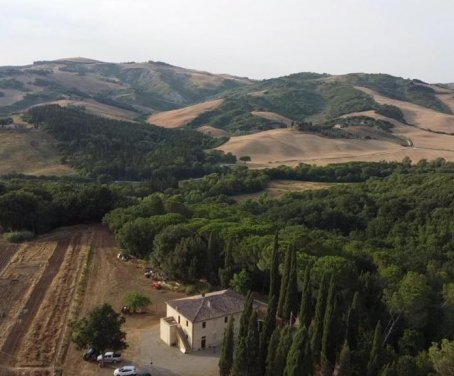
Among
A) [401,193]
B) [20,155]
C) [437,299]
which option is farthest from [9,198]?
[20,155]

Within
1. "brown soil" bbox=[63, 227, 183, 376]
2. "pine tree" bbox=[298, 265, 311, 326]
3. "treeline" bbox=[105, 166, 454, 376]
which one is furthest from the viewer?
"pine tree" bbox=[298, 265, 311, 326]

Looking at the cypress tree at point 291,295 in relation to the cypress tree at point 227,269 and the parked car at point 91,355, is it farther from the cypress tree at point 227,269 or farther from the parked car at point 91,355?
the parked car at point 91,355

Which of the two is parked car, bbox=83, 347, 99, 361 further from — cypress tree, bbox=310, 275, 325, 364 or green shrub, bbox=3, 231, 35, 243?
green shrub, bbox=3, 231, 35, 243

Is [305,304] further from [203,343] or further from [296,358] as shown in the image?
[203,343]

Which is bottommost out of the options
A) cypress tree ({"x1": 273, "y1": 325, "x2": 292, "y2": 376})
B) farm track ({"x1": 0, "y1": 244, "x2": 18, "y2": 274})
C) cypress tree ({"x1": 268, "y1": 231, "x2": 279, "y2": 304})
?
farm track ({"x1": 0, "y1": 244, "x2": 18, "y2": 274})

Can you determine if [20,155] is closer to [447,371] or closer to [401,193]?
[401,193]

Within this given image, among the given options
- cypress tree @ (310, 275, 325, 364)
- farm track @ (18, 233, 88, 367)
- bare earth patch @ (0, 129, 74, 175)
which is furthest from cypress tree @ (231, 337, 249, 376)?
bare earth patch @ (0, 129, 74, 175)

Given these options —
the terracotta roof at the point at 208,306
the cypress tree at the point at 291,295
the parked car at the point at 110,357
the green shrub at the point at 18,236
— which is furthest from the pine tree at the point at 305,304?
the green shrub at the point at 18,236
